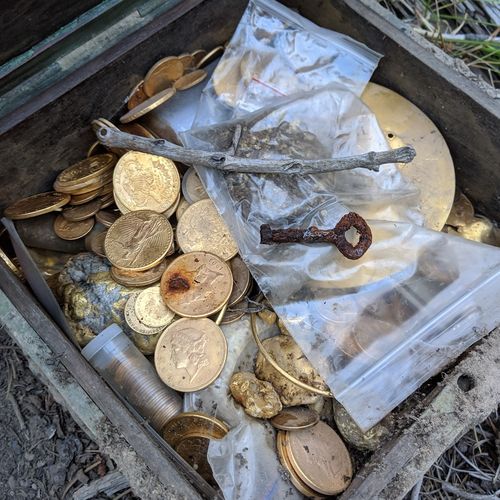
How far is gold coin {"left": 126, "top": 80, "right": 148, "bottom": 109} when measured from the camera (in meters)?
2.33

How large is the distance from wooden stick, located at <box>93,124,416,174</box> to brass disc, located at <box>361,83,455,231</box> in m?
0.31

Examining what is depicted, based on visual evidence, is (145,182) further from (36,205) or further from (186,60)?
(186,60)

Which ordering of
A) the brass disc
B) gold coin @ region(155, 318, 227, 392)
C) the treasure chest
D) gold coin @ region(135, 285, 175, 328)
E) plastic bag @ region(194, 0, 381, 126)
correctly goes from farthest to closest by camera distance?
1. plastic bag @ region(194, 0, 381, 126)
2. the brass disc
3. gold coin @ region(135, 285, 175, 328)
4. gold coin @ region(155, 318, 227, 392)
5. the treasure chest

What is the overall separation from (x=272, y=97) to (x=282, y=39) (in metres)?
0.28

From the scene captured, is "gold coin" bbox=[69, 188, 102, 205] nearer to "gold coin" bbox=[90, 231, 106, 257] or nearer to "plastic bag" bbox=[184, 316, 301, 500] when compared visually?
"gold coin" bbox=[90, 231, 106, 257]

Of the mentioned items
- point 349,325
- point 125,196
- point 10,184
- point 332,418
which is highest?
point 10,184

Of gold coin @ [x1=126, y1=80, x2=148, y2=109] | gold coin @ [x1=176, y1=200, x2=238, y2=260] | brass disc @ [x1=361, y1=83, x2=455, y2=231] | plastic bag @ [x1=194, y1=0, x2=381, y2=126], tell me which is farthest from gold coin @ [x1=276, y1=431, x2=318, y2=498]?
gold coin @ [x1=126, y1=80, x2=148, y2=109]

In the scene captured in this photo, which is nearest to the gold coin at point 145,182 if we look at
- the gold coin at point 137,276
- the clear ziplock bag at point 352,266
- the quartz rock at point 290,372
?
the clear ziplock bag at point 352,266

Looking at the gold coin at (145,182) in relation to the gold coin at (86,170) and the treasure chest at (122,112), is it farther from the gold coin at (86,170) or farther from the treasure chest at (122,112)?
the treasure chest at (122,112)

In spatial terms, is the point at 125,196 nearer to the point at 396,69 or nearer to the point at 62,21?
the point at 62,21

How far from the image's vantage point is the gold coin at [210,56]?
2.48m

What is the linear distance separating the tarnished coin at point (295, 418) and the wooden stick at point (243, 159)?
88 centimetres

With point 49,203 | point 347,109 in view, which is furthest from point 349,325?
point 49,203

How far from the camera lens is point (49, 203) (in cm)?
220
